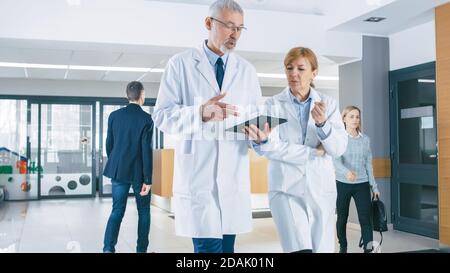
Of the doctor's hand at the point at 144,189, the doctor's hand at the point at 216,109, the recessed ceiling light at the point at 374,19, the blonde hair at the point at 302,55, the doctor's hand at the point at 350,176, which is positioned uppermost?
the recessed ceiling light at the point at 374,19

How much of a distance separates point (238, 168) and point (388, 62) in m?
3.91

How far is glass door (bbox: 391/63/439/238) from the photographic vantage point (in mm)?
4496

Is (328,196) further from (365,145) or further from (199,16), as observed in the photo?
(199,16)

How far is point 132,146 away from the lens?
9.63 feet

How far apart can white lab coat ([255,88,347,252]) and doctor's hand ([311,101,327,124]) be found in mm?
45

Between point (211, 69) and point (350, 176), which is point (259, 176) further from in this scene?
point (211, 69)

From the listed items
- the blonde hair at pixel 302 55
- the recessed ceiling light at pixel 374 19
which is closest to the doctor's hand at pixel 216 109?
the blonde hair at pixel 302 55

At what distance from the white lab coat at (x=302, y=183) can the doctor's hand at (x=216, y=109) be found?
1.15 feet

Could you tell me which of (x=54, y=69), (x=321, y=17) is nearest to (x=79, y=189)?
(x=54, y=69)

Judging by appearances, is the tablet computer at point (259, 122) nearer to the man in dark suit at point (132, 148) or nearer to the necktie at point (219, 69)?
the necktie at point (219, 69)

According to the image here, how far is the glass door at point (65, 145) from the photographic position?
24.9 feet

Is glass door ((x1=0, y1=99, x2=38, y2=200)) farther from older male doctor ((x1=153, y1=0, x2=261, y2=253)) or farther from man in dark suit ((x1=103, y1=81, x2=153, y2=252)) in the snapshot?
older male doctor ((x1=153, y1=0, x2=261, y2=253))

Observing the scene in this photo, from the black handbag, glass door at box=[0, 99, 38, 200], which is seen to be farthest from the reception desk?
glass door at box=[0, 99, 38, 200]

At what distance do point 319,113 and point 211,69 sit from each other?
45 cm
